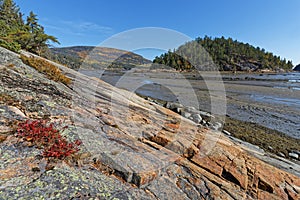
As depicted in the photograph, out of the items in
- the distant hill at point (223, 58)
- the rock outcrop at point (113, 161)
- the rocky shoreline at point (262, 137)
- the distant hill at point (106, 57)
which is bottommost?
the rocky shoreline at point (262, 137)

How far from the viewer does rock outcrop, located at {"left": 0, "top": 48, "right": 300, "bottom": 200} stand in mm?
3201

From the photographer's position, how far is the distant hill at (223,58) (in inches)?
4589

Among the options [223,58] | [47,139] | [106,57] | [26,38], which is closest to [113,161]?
[47,139]

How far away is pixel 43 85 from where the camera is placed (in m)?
6.68

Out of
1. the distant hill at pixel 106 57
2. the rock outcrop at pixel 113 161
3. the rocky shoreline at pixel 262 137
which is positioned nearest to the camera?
the rock outcrop at pixel 113 161

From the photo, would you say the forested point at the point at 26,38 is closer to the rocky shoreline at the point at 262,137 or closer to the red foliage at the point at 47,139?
the red foliage at the point at 47,139

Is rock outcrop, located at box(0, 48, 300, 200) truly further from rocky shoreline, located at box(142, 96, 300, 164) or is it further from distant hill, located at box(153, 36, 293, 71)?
distant hill, located at box(153, 36, 293, 71)

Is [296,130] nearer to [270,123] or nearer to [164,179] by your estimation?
[270,123]

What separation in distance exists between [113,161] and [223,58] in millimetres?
148373

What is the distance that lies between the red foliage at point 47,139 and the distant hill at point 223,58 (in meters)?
111

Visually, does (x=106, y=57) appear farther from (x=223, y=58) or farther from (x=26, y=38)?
(x=223, y=58)

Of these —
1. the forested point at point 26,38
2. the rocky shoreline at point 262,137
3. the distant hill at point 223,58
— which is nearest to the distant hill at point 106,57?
the forested point at point 26,38

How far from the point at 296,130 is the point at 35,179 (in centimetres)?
1734

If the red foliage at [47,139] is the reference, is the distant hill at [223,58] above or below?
above
